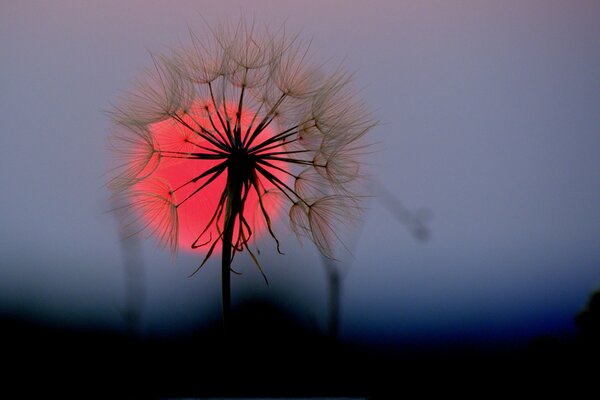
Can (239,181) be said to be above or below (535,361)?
above

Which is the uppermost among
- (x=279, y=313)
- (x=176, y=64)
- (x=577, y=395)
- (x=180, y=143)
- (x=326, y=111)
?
(x=176, y=64)

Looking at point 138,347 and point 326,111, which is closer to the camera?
point 326,111

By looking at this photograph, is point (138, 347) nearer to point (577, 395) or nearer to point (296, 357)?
point (296, 357)

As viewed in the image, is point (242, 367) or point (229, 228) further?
point (242, 367)

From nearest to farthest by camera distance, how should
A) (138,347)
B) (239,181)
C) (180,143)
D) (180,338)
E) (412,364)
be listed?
1. (239,181)
2. (180,143)
3. (412,364)
4. (138,347)
5. (180,338)

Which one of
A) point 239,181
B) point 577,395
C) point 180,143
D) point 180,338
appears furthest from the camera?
point 180,338

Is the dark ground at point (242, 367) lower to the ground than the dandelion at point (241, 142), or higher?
lower

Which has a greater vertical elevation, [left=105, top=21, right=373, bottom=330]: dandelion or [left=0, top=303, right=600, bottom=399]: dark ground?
[left=105, top=21, right=373, bottom=330]: dandelion

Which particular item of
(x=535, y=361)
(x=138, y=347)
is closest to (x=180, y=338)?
(x=138, y=347)
